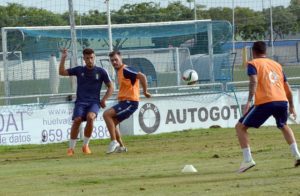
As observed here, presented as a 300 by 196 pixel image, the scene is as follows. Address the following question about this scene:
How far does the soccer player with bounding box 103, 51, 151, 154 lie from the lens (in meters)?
18.9

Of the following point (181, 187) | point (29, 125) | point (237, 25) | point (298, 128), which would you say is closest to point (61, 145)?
point (29, 125)

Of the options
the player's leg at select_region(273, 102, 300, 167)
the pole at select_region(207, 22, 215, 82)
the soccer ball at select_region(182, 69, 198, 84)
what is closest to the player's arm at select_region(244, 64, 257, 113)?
the player's leg at select_region(273, 102, 300, 167)

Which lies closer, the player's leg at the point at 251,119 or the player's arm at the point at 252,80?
the player's arm at the point at 252,80

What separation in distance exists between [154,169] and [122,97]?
4.34 metres

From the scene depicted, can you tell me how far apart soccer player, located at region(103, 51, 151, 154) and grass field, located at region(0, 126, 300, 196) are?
48 centimetres

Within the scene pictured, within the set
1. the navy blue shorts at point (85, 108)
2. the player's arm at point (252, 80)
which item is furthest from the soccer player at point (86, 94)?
the player's arm at point (252, 80)

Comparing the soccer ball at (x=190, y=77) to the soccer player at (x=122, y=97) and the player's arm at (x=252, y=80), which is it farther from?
the player's arm at (x=252, y=80)

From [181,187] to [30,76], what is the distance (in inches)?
645

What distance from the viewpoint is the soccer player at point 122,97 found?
62.0ft

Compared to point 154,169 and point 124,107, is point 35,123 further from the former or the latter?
point 154,169

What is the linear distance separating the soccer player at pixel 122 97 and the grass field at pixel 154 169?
48 centimetres

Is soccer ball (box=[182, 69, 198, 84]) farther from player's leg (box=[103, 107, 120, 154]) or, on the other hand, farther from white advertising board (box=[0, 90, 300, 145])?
player's leg (box=[103, 107, 120, 154])

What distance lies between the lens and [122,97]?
19281mm

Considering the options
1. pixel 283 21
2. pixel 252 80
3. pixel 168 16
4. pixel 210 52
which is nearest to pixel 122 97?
pixel 252 80
